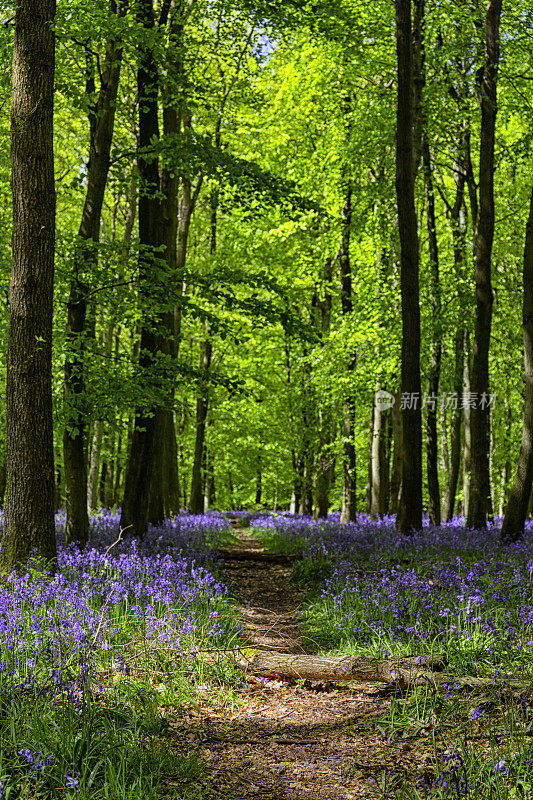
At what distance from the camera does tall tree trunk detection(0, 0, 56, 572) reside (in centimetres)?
656

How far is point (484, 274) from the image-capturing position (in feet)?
46.6

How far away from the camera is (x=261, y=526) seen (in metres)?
20.5

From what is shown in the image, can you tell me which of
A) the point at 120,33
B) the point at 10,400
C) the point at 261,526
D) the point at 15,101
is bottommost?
the point at 261,526

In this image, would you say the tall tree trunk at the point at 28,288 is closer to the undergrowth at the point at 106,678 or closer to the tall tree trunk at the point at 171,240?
the undergrowth at the point at 106,678

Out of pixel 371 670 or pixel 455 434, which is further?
pixel 455 434

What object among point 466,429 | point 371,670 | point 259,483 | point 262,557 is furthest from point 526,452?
point 259,483

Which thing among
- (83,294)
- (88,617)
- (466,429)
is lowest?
(88,617)

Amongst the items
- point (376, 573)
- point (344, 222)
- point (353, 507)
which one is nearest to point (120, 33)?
point (376, 573)

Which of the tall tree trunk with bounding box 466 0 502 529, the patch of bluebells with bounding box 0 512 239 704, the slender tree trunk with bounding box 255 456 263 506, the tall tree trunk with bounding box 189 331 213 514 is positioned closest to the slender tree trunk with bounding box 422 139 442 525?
the tall tree trunk with bounding box 466 0 502 529

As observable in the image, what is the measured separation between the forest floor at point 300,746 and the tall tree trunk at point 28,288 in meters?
2.60

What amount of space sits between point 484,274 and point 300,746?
11.7 metres

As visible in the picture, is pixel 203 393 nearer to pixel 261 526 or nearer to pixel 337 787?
pixel 337 787

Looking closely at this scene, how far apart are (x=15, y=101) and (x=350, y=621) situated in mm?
5696

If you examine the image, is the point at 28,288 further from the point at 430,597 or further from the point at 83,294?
the point at 430,597
